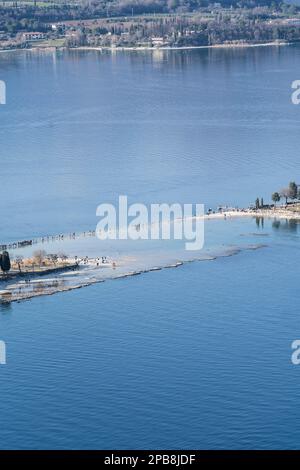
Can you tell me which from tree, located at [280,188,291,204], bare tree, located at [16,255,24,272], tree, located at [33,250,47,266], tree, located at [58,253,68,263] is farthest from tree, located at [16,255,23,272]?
tree, located at [280,188,291,204]

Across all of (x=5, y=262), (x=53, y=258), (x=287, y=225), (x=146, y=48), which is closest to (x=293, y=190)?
(x=287, y=225)

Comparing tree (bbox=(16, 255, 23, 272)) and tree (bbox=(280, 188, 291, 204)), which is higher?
tree (bbox=(280, 188, 291, 204))

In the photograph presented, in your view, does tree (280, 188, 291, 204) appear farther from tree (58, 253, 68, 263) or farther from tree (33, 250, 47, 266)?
tree (33, 250, 47, 266)

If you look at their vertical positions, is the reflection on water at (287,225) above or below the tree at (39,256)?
below

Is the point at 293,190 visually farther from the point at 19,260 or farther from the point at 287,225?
the point at 19,260

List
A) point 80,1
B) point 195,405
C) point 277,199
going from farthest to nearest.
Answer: point 80,1 → point 277,199 → point 195,405

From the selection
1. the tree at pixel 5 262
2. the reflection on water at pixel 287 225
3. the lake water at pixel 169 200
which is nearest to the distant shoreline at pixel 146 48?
the lake water at pixel 169 200

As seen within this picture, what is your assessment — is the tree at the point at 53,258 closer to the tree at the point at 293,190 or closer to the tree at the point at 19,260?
the tree at the point at 19,260

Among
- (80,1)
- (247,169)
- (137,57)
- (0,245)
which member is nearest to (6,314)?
(0,245)
